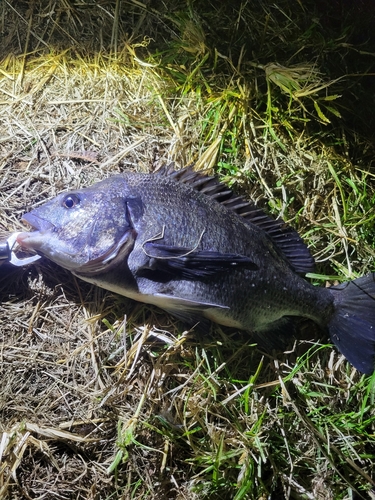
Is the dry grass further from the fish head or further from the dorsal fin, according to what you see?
the fish head

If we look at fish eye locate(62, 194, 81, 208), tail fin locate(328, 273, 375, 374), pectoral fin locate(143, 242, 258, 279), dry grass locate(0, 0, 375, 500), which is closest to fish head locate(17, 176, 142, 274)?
fish eye locate(62, 194, 81, 208)

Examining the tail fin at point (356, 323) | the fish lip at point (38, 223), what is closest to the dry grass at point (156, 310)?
the tail fin at point (356, 323)

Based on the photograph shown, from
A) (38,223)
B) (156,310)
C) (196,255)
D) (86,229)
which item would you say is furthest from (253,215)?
(38,223)

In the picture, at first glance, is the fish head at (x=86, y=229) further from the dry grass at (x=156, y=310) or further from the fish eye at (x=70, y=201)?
the dry grass at (x=156, y=310)

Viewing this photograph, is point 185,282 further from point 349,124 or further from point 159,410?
point 349,124

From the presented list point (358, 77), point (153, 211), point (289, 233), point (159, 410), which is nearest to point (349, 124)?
point (358, 77)

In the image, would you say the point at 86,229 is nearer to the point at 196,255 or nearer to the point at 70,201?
the point at 70,201
